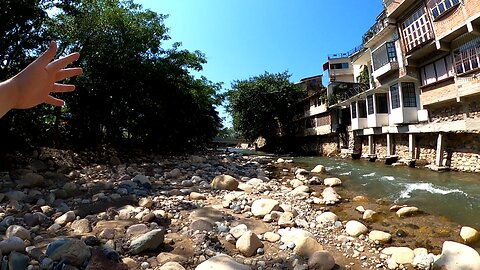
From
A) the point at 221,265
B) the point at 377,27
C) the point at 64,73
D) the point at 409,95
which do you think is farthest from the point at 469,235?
the point at 377,27

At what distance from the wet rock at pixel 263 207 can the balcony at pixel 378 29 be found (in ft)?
55.5

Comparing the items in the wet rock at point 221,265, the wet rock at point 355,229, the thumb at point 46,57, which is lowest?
the wet rock at point 355,229

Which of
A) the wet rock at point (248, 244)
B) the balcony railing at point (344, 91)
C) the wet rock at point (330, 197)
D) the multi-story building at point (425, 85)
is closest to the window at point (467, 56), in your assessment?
the multi-story building at point (425, 85)

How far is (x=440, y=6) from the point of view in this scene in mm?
14797

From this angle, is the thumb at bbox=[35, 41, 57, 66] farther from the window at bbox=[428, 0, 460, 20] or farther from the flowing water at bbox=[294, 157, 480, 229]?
the window at bbox=[428, 0, 460, 20]

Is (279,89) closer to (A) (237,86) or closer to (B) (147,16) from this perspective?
(A) (237,86)

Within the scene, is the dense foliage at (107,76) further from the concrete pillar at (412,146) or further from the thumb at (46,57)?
the concrete pillar at (412,146)

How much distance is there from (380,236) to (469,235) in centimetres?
176

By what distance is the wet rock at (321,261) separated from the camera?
4.49 m

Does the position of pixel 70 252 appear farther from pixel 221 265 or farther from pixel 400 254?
pixel 400 254

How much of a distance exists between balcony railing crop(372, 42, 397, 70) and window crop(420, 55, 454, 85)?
6.78ft

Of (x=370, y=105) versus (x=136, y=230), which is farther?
(x=370, y=105)

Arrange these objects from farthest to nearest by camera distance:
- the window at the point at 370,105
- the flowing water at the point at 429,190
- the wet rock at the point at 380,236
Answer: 1. the window at the point at 370,105
2. the flowing water at the point at 429,190
3. the wet rock at the point at 380,236

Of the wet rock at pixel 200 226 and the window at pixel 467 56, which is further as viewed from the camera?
the window at pixel 467 56
